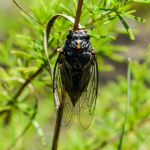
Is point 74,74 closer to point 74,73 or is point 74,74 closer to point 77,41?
point 74,73

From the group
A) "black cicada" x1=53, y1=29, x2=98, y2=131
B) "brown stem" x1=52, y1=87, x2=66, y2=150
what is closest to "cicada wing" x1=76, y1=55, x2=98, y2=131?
"black cicada" x1=53, y1=29, x2=98, y2=131

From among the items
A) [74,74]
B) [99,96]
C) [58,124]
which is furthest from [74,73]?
[99,96]

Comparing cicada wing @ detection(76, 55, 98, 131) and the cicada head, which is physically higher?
the cicada head

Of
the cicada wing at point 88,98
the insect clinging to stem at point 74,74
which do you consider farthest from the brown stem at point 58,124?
the cicada wing at point 88,98

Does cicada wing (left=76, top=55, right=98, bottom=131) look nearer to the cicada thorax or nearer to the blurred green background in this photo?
the cicada thorax

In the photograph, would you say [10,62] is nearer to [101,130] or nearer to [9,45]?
[9,45]

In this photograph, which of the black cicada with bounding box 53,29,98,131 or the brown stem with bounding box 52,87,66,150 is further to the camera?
the black cicada with bounding box 53,29,98,131

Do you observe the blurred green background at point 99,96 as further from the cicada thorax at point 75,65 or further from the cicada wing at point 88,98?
the cicada wing at point 88,98

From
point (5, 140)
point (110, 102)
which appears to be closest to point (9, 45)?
point (5, 140)
